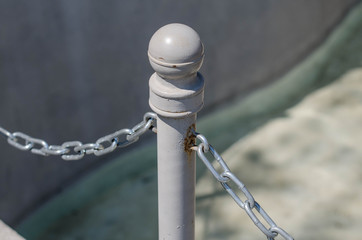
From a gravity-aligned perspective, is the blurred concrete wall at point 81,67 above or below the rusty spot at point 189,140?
above

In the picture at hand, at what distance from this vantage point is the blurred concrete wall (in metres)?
3.17

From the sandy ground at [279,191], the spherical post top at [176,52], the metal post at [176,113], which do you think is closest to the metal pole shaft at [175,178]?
the metal post at [176,113]

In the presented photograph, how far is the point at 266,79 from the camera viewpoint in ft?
15.7

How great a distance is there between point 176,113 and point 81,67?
2112 mm

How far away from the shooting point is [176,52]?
1.41 meters

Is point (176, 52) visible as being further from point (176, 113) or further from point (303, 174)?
point (303, 174)

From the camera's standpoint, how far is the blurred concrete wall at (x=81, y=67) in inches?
125

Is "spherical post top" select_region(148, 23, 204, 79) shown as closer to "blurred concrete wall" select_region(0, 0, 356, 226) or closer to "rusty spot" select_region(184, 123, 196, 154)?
"rusty spot" select_region(184, 123, 196, 154)

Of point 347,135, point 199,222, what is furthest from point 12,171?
point 347,135

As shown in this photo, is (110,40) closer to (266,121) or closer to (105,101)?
(105,101)

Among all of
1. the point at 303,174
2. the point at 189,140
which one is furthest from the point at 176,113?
the point at 303,174

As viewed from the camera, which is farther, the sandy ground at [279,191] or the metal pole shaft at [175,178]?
the sandy ground at [279,191]

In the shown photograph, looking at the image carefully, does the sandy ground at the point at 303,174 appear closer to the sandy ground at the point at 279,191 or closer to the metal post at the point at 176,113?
the sandy ground at the point at 279,191

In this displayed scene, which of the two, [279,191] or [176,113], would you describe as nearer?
[176,113]
